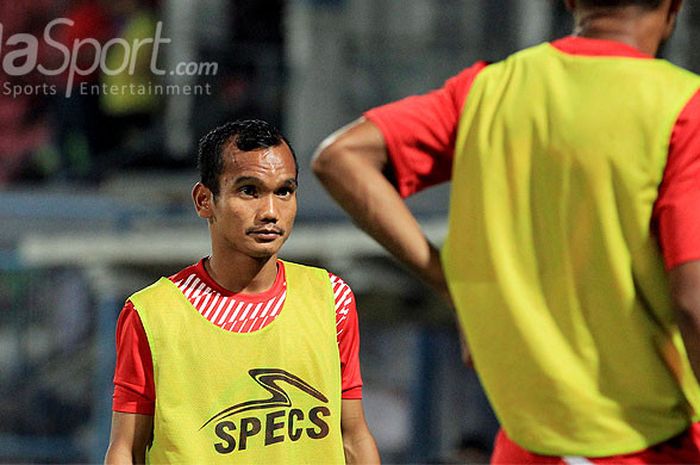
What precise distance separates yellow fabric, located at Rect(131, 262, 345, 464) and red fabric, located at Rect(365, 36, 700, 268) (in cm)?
37

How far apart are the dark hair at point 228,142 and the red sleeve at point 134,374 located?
25 cm

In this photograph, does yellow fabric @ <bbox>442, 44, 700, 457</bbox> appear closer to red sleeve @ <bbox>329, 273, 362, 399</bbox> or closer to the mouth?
red sleeve @ <bbox>329, 273, 362, 399</bbox>

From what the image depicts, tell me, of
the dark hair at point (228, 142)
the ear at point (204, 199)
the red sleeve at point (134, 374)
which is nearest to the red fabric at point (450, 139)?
the dark hair at point (228, 142)

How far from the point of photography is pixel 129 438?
2.46 meters

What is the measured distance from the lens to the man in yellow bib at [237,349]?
95.2 inches

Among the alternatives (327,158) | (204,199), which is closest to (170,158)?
(327,158)

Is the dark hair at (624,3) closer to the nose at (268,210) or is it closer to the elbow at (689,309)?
the elbow at (689,309)

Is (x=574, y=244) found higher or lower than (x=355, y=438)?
higher

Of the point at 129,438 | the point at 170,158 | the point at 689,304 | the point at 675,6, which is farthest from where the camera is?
the point at 170,158

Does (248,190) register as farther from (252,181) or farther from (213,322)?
(213,322)

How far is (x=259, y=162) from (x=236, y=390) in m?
0.37

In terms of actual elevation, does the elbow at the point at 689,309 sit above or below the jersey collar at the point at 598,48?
below

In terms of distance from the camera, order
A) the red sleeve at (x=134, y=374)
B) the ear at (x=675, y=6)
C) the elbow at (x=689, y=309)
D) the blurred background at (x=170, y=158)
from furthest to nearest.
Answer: the blurred background at (x=170, y=158), the ear at (x=675, y=6), the red sleeve at (x=134, y=374), the elbow at (x=689, y=309)

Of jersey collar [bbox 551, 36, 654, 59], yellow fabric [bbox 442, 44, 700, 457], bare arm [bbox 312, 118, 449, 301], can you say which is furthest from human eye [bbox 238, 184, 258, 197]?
jersey collar [bbox 551, 36, 654, 59]
